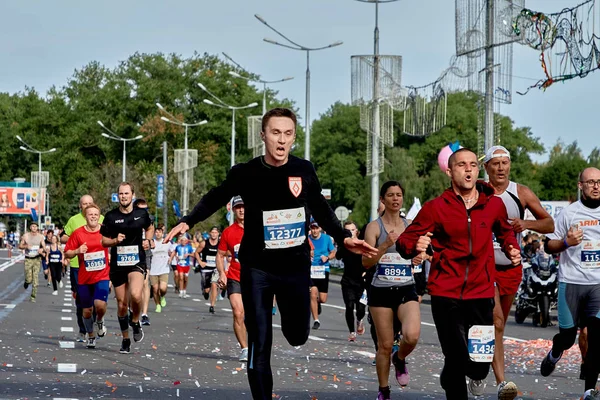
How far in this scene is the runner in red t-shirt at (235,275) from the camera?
12930mm

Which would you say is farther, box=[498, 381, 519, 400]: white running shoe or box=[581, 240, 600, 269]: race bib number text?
box=[581, 240, 600, 269]: race bib number text

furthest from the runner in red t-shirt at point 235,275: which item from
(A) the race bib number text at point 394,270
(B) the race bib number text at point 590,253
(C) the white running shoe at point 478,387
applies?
(C) the white running shoe at point 478,387

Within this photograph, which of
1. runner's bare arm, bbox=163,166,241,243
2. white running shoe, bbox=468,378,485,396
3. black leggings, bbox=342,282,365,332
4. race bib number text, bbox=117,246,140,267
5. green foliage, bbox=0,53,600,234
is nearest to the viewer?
runner's bare arm, bbox=163,166,241,243

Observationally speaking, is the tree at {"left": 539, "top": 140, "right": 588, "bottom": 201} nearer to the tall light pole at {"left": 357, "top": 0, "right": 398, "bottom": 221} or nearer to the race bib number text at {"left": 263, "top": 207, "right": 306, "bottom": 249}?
the tall light pole at {"left": 357, "top": 0, "right": 398, "bottom": 221}

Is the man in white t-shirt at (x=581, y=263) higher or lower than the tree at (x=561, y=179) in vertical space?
lower

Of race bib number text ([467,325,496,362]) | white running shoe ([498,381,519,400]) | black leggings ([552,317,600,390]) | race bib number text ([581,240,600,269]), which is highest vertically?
race bib number text ([581,240,600,269])

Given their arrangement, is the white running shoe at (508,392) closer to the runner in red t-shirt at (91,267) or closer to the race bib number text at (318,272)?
the runner in red t-shirt at (91,267)

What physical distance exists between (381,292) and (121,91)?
7964 centimetres

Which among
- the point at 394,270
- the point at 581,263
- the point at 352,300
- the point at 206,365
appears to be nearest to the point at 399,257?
the point at 394,270

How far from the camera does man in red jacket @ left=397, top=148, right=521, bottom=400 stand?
7488mm

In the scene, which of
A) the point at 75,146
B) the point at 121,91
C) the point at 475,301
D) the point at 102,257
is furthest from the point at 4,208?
the point at 475,301

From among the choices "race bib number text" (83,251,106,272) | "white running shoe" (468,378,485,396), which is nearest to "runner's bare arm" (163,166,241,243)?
"white running shoe" (468,378,485,396)

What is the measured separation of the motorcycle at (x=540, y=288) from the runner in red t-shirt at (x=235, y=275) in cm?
809

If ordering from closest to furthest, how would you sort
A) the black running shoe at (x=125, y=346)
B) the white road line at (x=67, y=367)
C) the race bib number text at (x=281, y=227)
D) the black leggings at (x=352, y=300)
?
the race bib number text at (x=281, y=227) < the white road line at (x=67, y=367) < the black running shoe at (x=125, y=346) < the black leggings at (x=352, y=300)
